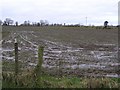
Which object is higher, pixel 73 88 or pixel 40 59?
pixel 40 59

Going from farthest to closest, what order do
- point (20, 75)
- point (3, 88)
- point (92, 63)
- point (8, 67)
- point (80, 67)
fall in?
point (92, 63)
point (80, 67)
point (8, 67)
point (20, 75)
point (3, 88)

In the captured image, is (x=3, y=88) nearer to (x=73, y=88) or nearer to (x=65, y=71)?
(x=73, y=88)

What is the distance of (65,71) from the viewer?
13.6 m

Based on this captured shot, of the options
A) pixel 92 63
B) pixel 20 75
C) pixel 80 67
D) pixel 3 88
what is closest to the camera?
pixel 3 88

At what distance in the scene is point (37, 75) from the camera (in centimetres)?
997

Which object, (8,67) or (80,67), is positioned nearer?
(8,67)

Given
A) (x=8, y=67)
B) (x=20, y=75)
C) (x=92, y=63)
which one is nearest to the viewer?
(x=20, y=75)

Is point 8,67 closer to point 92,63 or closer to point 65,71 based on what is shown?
point 65,71

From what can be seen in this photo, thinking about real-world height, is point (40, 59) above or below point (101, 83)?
above

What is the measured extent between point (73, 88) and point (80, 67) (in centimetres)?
570

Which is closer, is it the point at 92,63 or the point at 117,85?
the point at 117,85

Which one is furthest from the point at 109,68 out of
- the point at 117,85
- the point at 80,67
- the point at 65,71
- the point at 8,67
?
the point at 117,85

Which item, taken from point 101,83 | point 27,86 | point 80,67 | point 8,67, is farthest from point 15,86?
point 80,67

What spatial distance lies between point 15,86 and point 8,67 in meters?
3.82
